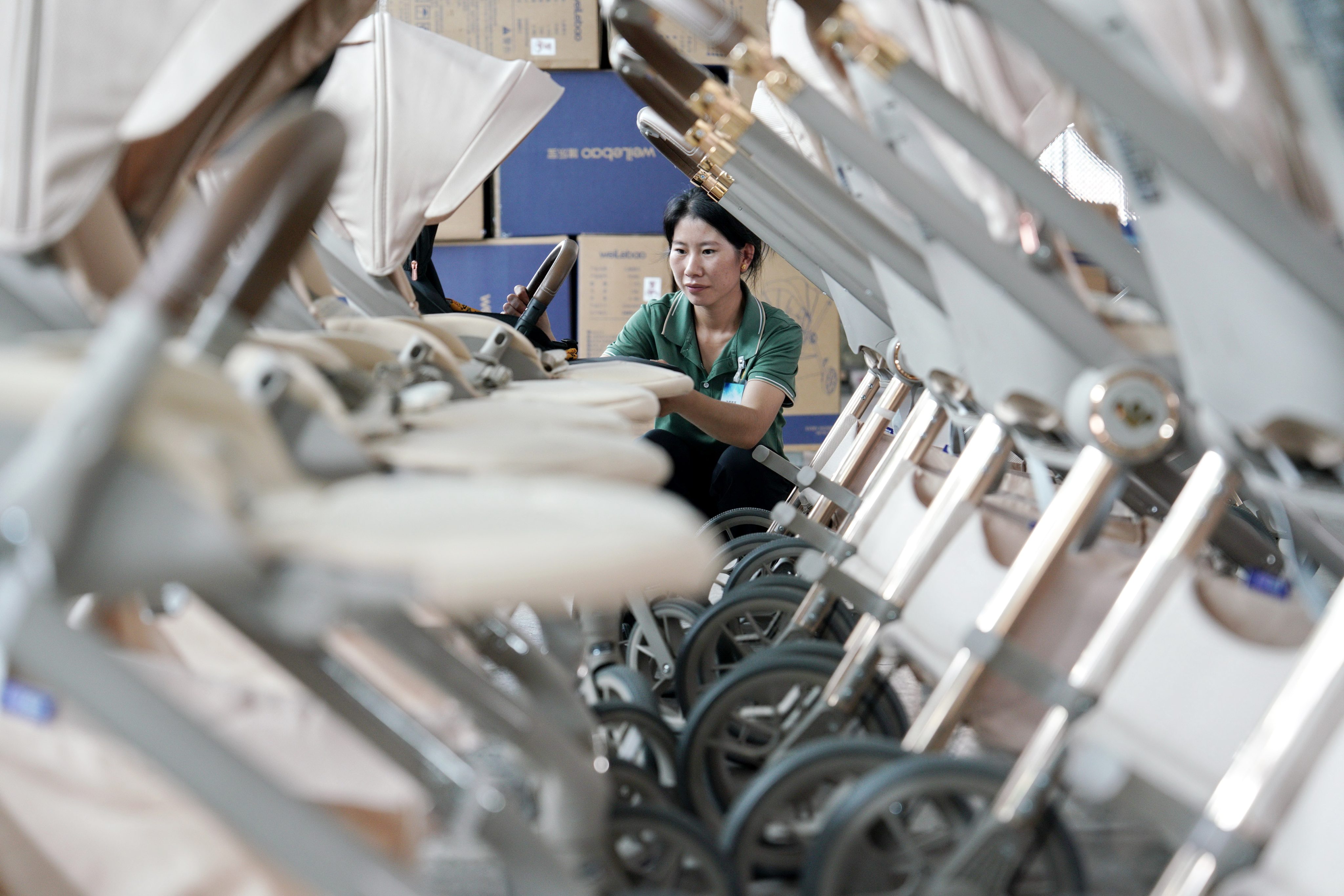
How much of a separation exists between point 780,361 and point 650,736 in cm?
150

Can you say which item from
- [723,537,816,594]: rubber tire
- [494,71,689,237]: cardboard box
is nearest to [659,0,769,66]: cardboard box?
[494,71,689,237]: cardboard box

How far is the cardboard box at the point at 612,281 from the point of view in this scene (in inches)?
175

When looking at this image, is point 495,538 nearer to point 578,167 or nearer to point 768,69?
point 768,69

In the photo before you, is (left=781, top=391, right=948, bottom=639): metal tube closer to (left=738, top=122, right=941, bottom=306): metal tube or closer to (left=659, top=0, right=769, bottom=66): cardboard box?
(left=738, top=122, right=941, bottom=306): metal tube

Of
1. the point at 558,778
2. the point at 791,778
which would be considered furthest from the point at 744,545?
the point at 558,778

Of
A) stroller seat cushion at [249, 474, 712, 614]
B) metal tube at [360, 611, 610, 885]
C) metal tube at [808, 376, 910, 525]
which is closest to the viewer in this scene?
stroller seat cushion at [249, 474, 712, 614]

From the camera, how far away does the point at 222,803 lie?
0.65 m

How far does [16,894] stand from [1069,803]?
1.23 meters

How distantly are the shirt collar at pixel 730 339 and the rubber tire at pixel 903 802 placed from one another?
1882 millimetres

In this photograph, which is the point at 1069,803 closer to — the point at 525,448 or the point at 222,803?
the point at 525,448

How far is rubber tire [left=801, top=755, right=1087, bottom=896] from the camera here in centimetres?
98

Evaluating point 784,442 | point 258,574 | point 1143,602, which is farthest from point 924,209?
point 784,442

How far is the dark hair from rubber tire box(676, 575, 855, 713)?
116cm

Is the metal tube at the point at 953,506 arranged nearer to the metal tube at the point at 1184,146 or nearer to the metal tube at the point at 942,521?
the metal tube at the point at 942,521
